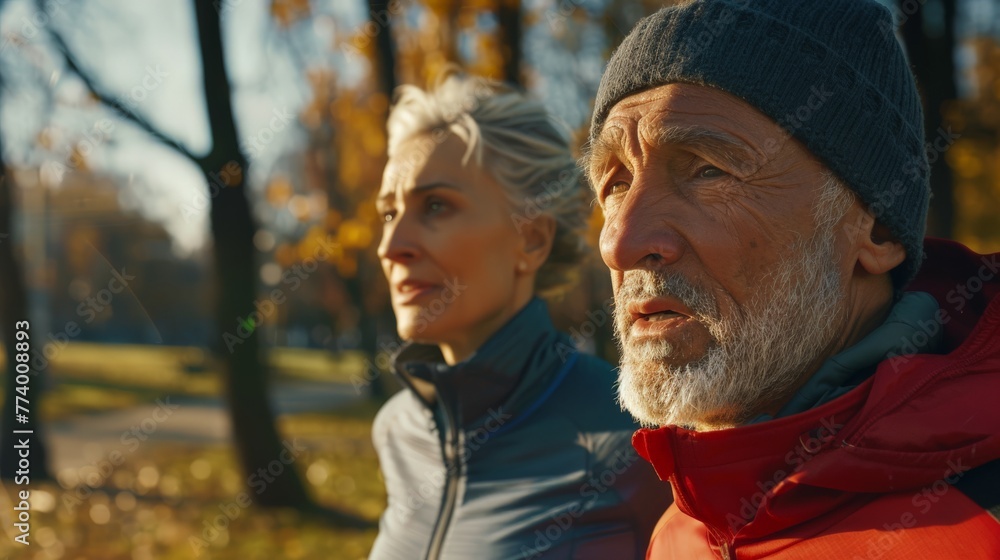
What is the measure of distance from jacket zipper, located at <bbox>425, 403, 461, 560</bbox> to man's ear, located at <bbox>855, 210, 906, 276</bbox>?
5.18 feet

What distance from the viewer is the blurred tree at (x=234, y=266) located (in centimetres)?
817

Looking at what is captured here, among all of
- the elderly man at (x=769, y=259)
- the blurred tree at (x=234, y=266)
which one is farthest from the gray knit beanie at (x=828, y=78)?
the blurred tree at (x=234, y=266)

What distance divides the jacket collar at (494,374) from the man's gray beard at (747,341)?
120 centimetres

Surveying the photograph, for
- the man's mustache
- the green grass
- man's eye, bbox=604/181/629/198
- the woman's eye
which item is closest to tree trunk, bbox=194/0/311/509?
the green grass

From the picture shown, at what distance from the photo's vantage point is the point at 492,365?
3033 mm

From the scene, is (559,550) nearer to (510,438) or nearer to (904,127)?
(510,438)

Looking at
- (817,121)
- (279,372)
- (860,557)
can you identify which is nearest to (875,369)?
(860,557)

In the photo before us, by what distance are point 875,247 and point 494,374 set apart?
1464 mm

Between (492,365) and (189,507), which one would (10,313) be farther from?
(492,365)

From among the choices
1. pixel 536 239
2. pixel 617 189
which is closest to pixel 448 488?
pixel 536 239

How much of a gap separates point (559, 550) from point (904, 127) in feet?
5.02

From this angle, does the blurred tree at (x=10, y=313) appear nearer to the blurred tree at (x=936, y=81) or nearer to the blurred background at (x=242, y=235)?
the blurred background at (x=242, y=235)

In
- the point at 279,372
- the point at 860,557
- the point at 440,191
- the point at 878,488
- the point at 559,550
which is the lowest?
the point at 279,372

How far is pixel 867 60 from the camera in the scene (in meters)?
1.85
